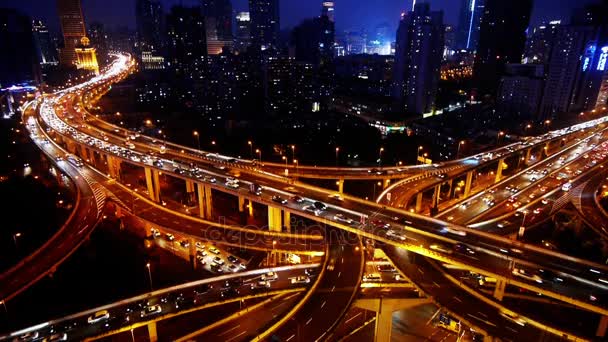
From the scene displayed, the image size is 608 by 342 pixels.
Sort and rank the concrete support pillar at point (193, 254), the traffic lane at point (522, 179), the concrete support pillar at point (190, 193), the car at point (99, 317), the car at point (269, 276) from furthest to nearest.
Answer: the concrete support pillar at point (190, 193), the traffic lane at point (522, 179), the concrete support pillar at point (193, 254), the car at point (269, 276), the car at point (99, 317)

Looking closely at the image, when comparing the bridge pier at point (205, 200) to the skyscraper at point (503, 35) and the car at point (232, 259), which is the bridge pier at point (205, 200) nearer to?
the car at point (232, 259)

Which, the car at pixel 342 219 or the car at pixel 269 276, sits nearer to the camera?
the car at pixel 269 276

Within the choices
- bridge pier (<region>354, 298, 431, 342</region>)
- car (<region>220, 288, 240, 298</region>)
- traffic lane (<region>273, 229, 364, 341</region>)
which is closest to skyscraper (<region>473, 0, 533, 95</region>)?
traffic lane (<region>273, 229, 364, 341</region>)

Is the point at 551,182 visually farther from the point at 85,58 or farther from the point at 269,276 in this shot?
the point at 85,58

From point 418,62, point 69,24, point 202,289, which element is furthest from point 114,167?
point 69,24

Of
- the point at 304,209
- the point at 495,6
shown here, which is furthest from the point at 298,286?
the point at 495,6

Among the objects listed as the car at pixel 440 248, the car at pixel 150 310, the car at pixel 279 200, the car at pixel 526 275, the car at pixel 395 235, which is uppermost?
the car at pixel 440 248

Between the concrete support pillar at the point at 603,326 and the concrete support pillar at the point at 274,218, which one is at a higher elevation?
the concrete support pillar at the point at 274,218

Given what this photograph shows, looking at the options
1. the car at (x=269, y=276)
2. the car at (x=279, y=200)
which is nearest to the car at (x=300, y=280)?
the car at (x=269, y=276)
